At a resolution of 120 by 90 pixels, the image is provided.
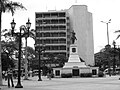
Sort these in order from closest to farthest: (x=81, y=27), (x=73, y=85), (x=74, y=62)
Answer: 1. (x=73, y=85)
2. (x=74, y=62)
3. (x=81, y=27)

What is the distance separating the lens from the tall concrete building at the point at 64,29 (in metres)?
107

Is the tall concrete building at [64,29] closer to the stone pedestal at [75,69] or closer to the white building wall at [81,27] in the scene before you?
the white building wall at [81,27]

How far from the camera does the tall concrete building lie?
10712cm

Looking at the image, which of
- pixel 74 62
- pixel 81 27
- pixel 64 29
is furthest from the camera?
pixel 81 27

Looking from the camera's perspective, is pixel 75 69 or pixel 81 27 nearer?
pixel 75 69

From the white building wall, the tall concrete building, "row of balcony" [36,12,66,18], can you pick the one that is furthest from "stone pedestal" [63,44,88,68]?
"row of balcony" [36,12,66,18]

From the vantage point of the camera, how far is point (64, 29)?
109125 millimetres

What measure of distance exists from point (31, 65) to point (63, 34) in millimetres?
23099

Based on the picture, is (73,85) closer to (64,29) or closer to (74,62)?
(74,62)

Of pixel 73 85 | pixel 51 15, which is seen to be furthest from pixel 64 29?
pixel 73 85

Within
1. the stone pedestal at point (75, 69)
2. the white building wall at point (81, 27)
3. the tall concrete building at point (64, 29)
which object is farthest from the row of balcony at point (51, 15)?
the stone pedestal at point (75, 69)

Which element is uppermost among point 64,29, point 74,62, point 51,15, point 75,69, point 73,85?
point 51,15

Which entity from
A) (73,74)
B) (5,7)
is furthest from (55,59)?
(5,7)

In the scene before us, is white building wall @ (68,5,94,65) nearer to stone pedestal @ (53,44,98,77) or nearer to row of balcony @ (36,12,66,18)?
row of balcony @ (36,12,66,18)
